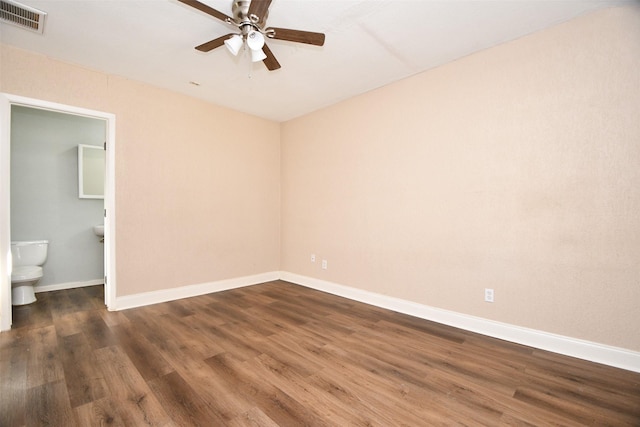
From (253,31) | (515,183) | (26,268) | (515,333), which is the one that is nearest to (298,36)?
(253,31)

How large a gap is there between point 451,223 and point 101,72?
4044mm

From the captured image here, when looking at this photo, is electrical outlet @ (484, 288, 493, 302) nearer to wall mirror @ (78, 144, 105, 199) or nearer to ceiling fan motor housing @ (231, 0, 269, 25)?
ceiling fan motor housing @ (231, 0, 269, 25)

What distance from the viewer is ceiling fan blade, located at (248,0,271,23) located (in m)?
1.70

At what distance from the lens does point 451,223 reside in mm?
2852

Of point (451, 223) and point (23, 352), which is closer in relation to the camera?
point (23, 352)

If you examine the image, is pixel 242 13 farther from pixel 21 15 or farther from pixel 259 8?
pixel 21 15

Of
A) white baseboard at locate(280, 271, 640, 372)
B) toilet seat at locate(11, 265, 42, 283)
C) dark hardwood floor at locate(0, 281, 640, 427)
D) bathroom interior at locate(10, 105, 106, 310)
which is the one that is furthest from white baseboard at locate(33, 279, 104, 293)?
white baseboard at locate(280, 271, 640, 372)

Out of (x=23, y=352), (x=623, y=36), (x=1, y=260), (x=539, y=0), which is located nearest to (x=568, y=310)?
(x=623, y=36)

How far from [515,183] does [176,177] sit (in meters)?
3.75

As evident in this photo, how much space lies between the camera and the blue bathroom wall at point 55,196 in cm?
379

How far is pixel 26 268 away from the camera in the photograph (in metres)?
3.42

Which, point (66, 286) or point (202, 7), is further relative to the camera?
point (66, 286)

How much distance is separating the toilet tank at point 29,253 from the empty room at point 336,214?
0.02m

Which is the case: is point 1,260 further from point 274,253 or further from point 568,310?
point 568,310
